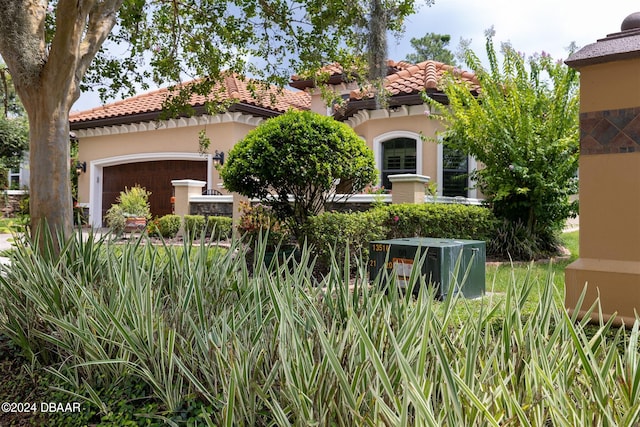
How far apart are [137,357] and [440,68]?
14822mm

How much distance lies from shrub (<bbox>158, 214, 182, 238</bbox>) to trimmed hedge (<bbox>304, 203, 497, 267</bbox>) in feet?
24.7

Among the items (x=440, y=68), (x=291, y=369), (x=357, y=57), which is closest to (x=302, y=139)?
(x=357, y=57)

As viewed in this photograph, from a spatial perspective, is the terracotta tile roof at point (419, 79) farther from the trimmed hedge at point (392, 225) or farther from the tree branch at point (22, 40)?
the tree branch at point (22, 40)

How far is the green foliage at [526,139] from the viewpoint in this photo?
11.0 m

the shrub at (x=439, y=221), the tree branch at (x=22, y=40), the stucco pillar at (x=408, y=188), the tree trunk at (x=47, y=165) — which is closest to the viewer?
the tree branch at (x=22, y=40)

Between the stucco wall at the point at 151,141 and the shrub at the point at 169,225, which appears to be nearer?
the shrub at the point at 169,225

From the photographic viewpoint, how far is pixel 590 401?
6.36ft

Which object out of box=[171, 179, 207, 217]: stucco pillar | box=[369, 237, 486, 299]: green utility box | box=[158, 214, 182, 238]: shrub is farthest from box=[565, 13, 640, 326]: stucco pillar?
box=[171, 179, 207, 217]: stucco pillar

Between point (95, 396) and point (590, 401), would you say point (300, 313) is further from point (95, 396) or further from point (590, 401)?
point (590, 401)

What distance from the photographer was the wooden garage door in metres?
18.3

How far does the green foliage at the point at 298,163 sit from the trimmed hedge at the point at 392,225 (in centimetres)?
71

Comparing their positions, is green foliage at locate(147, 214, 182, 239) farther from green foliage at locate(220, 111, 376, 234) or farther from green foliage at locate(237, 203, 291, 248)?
green foliage at locate(220, 111, 376, 234)

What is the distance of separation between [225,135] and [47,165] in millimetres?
12162

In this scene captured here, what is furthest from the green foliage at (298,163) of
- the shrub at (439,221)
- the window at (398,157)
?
the window at (398,157)
